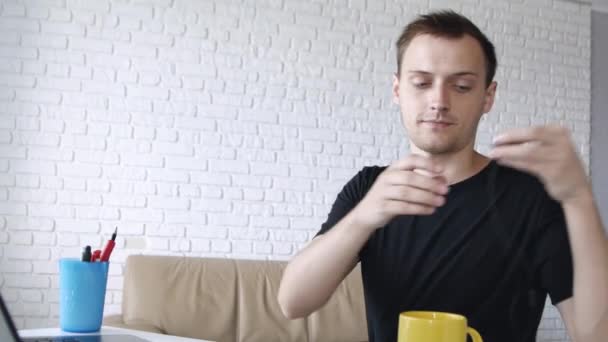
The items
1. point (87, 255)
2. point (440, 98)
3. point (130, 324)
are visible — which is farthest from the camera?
point (130, 324)

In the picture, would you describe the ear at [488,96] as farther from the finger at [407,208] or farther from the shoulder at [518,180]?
the finger at [407,208]

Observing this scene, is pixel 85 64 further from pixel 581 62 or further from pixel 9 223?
pixel 581 62

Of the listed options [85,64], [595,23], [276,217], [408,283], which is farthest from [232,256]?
[595,23]

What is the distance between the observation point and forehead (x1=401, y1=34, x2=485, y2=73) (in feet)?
3.74

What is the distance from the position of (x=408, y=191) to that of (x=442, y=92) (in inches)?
10.9

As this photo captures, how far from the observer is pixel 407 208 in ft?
3.02

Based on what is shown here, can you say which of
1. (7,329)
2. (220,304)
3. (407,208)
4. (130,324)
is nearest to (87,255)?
(7,329)

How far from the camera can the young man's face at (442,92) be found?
1.12 meters

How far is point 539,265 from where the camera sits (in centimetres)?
114

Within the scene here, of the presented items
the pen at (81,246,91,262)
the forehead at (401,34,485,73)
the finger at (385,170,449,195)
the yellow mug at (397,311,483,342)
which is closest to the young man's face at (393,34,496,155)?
the forehead at (401,34,485,73)

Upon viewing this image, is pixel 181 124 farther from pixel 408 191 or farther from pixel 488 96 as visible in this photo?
pixel 408 191

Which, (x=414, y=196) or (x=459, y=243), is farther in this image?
(x=459, y=243)

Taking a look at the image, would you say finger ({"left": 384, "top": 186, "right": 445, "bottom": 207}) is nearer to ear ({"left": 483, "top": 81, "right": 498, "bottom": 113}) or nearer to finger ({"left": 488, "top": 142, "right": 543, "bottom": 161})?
finger ({"left": 488, "top": 142, "right": 543, "bottom": 161})

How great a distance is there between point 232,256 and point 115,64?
1.09 m
